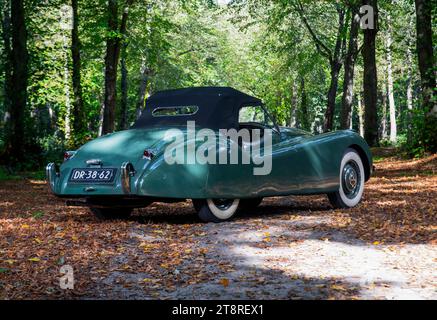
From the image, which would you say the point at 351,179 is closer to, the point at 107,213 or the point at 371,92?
the point at 107,213

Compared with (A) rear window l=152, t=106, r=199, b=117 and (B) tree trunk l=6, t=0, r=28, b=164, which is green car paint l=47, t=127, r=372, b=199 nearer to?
(A) rear window l=152, t=106, r=199, b=117

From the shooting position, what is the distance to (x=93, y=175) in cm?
737

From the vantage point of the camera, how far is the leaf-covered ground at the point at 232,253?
14.8 feet

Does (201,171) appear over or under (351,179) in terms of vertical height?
over

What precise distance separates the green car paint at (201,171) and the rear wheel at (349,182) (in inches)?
6.3

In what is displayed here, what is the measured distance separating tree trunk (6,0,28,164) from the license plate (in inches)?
481

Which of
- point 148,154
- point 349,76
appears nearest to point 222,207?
point 148,154

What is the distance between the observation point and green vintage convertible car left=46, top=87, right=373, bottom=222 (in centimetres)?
716

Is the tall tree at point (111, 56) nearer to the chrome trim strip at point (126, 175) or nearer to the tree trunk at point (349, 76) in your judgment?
the tree trunk at point (349, 76)

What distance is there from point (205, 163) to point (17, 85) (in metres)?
13.5

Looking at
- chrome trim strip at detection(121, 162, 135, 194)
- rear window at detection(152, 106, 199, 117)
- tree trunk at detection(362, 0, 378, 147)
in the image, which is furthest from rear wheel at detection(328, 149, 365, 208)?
tree trunk at detection(362, 0, 378, 147)

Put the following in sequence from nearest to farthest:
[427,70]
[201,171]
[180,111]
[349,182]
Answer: [201,171]
[180,111]
[349,182]
[427,70]

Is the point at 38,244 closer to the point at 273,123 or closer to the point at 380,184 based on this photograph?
the point at 273,123
